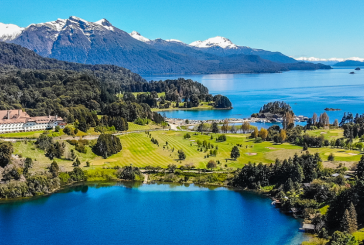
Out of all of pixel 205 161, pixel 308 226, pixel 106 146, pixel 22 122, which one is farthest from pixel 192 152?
pixel 22 122

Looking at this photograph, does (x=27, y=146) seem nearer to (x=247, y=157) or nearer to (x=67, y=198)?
(x=67, y=198)

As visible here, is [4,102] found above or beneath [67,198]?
above

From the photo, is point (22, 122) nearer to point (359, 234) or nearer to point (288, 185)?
point (288, 185)

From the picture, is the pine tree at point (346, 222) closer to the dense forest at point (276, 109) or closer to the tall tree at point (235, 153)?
the tall tree at point (235, 153)

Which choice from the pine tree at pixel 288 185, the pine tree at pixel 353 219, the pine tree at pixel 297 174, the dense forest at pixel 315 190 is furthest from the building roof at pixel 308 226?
the pine tree at pixel 297 174

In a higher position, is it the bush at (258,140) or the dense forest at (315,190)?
the bush at (258,140)

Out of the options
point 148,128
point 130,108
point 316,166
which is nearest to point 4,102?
point 130,108
